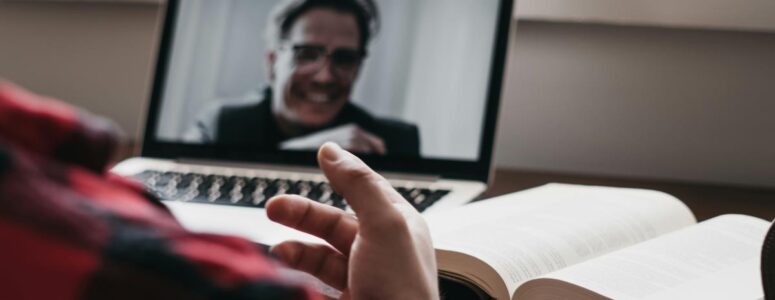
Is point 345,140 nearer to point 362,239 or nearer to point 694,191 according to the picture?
point 694,191

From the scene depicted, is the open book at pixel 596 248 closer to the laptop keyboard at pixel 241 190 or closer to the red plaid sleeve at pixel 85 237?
the laptop keyboard at pixel 241 190

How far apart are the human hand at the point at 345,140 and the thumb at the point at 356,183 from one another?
61 cm

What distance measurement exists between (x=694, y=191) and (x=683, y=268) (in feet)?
1.97

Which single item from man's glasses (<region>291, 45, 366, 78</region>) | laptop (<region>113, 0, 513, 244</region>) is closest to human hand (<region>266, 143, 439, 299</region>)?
laptop (<region>113, 0, 513, 244</region>)

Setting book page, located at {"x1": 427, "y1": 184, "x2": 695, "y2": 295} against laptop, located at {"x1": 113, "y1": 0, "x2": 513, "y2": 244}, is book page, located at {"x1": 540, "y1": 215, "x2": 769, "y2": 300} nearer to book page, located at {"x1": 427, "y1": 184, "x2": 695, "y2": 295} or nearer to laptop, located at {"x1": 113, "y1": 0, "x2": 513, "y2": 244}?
book page, located at {"x1": 427, "y1": 184, "x2": 695, "y2": 295}

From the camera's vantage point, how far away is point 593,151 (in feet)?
4.39

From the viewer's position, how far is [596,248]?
737mm

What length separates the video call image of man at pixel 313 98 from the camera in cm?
108

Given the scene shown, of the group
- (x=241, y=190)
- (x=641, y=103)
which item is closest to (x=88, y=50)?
(x=241, y=190)

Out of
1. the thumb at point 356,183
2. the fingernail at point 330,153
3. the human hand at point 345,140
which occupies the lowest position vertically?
the human hand at point 345,140

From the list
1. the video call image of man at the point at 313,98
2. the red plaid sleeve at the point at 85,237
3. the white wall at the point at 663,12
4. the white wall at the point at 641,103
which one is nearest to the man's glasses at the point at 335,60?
the video call image of man at the point at 313,98

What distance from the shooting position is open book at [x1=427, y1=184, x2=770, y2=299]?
611 mm

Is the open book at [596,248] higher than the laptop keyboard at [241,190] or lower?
higher

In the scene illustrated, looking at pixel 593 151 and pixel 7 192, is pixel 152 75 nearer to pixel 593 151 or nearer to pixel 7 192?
pixel 593 151
